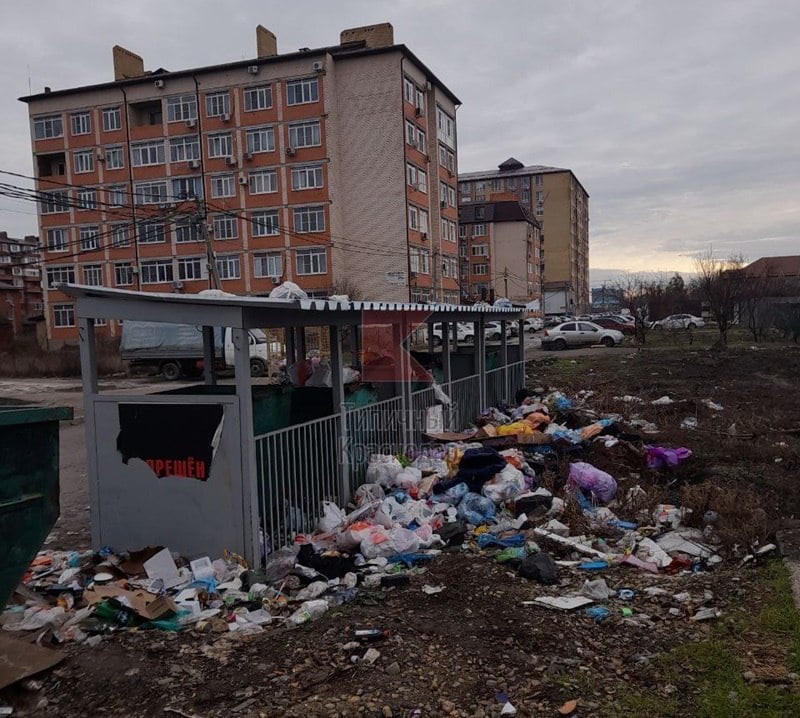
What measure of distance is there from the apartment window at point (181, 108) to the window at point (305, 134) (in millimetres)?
7353

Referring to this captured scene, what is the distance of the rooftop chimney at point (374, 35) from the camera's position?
42.7 metres

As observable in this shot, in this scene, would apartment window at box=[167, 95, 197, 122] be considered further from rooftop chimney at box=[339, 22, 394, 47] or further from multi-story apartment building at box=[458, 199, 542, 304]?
multi-story apartment building at box=[458, 199, 542, 304]

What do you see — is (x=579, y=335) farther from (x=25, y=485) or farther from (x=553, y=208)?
(x=553, y=208)

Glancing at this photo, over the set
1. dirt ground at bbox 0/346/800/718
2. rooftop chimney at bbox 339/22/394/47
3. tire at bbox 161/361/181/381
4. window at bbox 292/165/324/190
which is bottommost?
dirt ground at bbox 0/346/800/718

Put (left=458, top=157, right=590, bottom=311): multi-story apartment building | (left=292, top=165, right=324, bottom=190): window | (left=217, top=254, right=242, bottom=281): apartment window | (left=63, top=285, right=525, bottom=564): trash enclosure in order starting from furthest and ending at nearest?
(left=458, top=157, right=590, bottom=311): multi-story apartment building
(left=217, top=254, right=242, bottom=281): apartment window
(left=292, top=165, right=324, bottom=190): window
(left=63, top=285, right=525, bottom=564): trash enclosure

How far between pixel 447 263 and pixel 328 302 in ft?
146

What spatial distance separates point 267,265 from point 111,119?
623 inches

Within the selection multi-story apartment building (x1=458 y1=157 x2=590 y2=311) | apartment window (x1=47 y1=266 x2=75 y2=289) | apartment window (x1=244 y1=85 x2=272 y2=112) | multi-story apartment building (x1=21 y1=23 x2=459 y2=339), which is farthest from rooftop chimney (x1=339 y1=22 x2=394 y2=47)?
multi-story apartment building (x1=458 y1=157 x2=590 y2=311)

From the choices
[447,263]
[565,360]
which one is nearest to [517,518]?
[565,360]

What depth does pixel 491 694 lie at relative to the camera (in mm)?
3535

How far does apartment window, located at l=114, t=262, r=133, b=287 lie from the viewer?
4754 centimetres

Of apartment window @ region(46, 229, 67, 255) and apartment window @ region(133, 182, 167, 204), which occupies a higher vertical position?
apartment window @ region(133, 182, 167, 204)

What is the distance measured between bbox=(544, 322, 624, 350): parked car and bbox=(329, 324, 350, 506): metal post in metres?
28.7

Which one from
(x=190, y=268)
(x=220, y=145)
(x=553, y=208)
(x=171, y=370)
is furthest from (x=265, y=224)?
(x=553, y=208)
